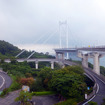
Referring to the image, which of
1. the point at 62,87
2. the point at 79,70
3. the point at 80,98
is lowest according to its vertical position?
the point at 80,98

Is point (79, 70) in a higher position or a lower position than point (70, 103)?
higher

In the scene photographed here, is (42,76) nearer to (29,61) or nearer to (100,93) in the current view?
(100,93)

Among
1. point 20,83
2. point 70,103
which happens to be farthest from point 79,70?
point 20,83

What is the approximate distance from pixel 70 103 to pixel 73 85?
1.67m

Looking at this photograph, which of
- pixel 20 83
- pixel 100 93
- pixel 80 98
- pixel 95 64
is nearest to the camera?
pixel 80 98

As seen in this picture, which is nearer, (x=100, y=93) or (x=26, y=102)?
(x=26, y=102)

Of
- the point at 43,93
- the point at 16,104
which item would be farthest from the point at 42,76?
the point at 16,104

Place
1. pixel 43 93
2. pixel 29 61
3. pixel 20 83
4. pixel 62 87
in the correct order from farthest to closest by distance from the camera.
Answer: pixel 29 61
pixel 20 83
pixel 43 93
pixel 62 87

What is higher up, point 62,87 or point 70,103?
point 62,87

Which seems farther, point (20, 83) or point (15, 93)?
point (20, 83)

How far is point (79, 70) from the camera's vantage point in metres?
15.4

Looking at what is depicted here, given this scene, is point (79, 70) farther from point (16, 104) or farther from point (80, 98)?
point (16, 104)

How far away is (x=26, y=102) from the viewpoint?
941cm

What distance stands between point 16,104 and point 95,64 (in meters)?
15.2
